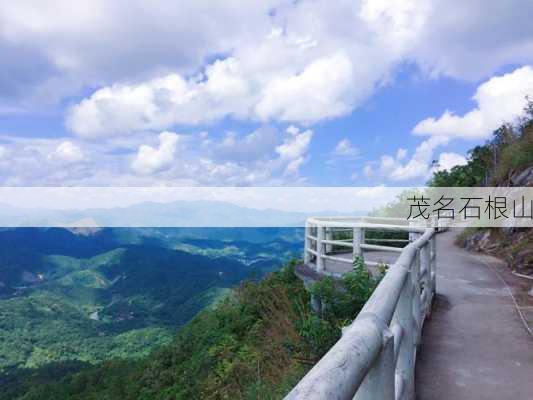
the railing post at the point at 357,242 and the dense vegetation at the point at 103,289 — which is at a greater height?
the railing post at the point at 357,242

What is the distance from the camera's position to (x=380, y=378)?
1370 mm

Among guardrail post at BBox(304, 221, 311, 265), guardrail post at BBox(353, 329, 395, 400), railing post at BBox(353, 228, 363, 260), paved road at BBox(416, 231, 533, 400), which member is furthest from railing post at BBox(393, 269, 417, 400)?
guardrail post at BBox(304, 221, 311, 265)

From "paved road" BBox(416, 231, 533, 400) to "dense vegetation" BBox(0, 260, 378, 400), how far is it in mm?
1236

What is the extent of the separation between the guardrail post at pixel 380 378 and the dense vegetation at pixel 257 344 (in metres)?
3.86

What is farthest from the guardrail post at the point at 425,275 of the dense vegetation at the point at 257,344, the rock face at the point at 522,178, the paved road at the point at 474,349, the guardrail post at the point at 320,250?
the rock face at the point at 522,178

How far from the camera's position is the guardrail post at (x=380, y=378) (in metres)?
1.33

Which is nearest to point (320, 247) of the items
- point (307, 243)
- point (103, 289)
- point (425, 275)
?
point (307, 243)

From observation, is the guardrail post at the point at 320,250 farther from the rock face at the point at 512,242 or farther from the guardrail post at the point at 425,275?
the rock face at the point at 512,242

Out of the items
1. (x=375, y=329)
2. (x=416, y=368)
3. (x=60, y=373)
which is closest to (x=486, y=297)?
(x=416, y=368)

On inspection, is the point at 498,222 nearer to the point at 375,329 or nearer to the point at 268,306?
the point at 268,306

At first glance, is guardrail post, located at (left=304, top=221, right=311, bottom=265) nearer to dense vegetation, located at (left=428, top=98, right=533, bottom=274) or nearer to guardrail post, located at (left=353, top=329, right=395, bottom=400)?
dense vegetation, located at (left=428, top=98, right=533, bottom=274)

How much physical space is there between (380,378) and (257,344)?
9072mm

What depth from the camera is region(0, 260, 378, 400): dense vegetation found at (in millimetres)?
5925

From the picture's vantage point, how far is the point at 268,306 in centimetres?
1162
